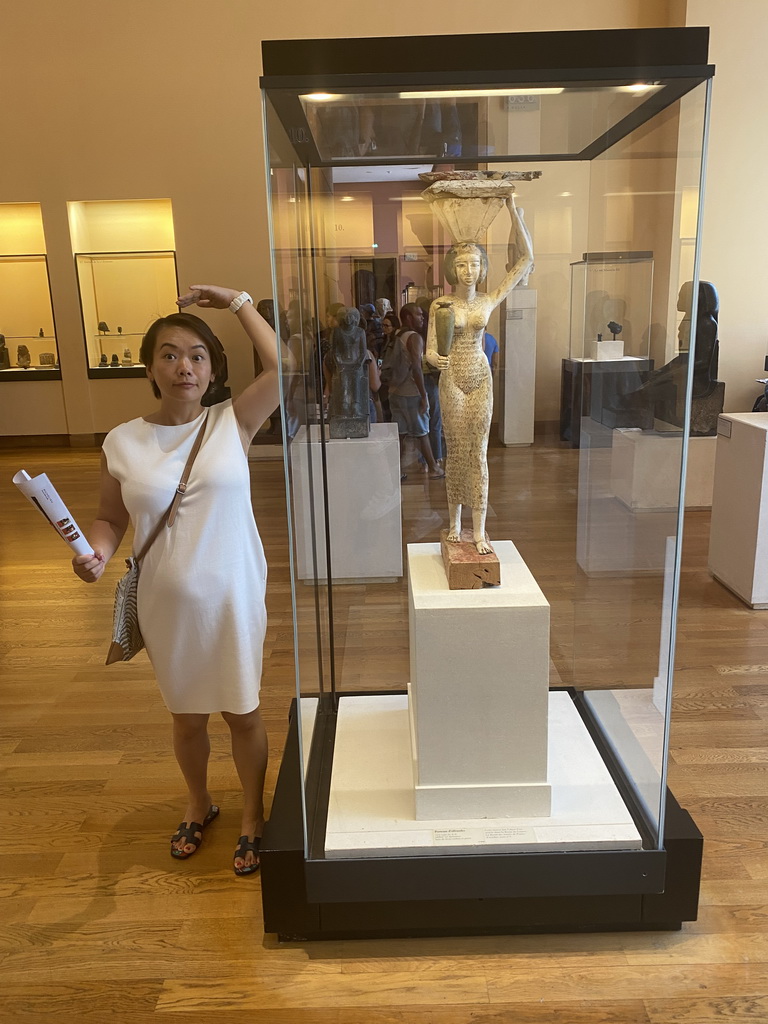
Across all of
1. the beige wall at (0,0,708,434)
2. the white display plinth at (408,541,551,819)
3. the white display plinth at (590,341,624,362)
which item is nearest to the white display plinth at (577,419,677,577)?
the white display plinth at (590,341,624,362)

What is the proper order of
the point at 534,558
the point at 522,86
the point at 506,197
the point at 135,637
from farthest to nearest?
the point at 534,558
the point at 135,637
the point at 506,197
the point at 522,86

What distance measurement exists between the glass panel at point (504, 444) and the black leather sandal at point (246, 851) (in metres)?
0.30

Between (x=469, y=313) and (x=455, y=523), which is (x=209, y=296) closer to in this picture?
(x=469, y=313)

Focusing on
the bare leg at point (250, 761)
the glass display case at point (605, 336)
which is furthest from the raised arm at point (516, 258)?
the bare leg at point (250, 761)

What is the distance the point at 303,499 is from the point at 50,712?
1.91 meters

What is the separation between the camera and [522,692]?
2.06 m

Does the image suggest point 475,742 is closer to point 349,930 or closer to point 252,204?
point 349,930

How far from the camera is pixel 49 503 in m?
1.78

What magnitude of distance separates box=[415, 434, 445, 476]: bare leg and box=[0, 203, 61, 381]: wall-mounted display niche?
26.7ft

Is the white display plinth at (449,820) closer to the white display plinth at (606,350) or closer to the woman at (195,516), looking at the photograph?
the woman at (195,516)

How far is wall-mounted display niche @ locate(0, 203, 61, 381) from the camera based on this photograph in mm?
9258

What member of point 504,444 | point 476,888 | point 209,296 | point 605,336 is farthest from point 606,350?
point 476,888

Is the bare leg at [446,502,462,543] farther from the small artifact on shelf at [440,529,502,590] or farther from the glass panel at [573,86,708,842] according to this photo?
the glass panel at [573,86,708,842]

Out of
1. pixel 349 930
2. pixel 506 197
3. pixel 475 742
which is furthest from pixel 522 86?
pixel 349 930
